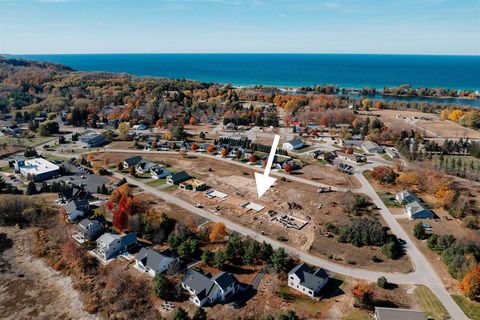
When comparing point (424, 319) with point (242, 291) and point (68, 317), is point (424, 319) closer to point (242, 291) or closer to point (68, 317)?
point (242, 291)

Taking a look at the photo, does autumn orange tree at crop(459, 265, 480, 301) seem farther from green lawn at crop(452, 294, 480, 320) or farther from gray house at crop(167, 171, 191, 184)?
gray house at crop(167, 171, 191, 184)

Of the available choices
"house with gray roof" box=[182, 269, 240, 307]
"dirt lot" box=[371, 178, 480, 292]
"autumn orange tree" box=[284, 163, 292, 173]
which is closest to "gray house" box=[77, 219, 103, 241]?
"house with gray roof" box=[182, 269, 240, 307]

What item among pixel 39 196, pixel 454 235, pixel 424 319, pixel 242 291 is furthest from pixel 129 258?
pixel 454 235

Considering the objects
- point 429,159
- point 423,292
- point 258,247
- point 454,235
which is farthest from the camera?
point 429,159

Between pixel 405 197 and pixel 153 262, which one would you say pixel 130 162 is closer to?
pixel 153 262

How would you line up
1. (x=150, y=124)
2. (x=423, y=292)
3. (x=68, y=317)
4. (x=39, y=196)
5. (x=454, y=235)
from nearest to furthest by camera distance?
(x=68, y=317) → (x=423, y=292) → (x=454, y=235) → (x=39, y=196) → (x=150, y=124)

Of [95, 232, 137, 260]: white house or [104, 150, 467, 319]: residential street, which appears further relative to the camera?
[95, 232, 137, 260]: white house
